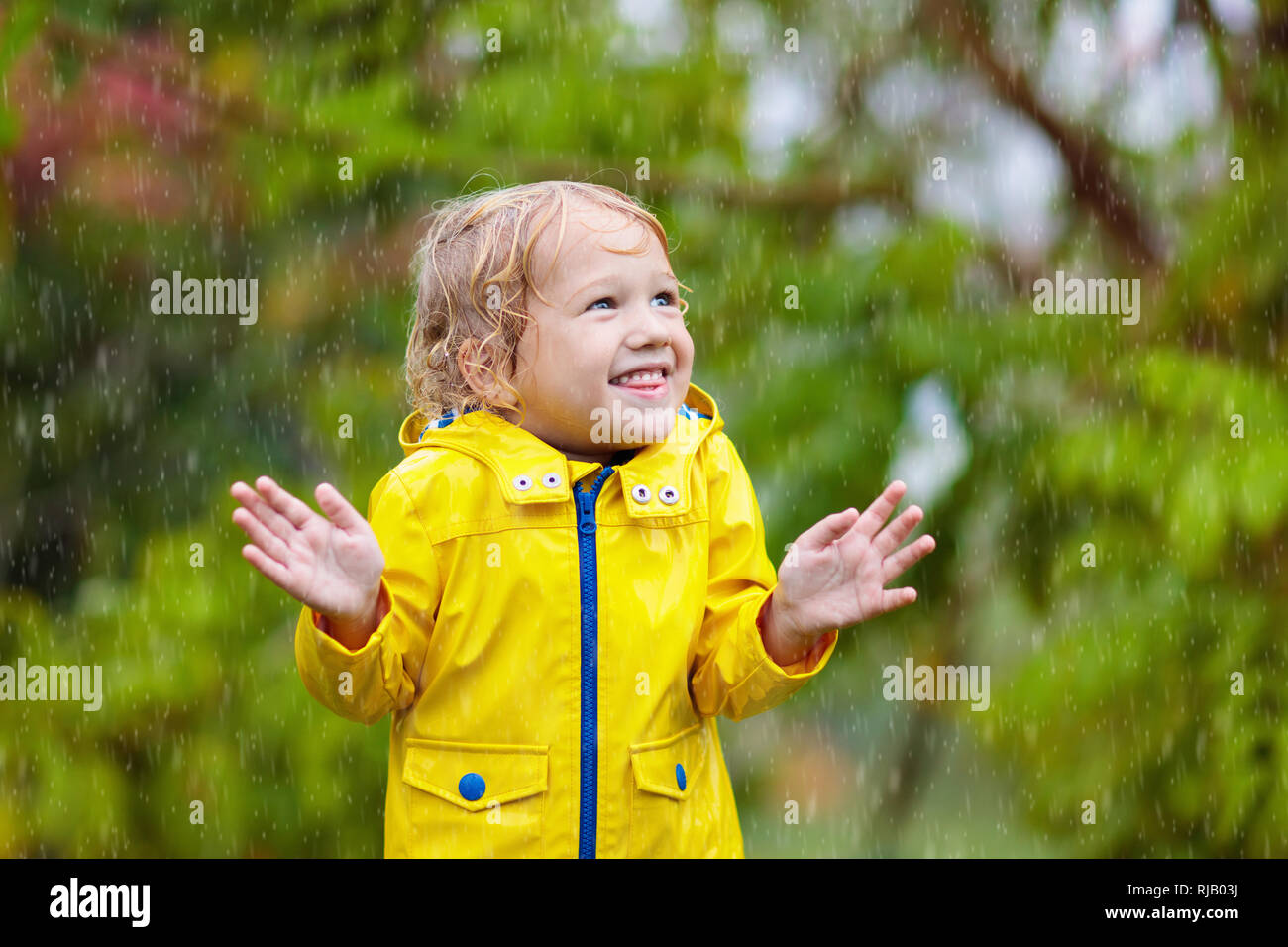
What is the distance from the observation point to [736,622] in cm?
203

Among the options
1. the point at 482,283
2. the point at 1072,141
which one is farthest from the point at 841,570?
the point at 1072,141

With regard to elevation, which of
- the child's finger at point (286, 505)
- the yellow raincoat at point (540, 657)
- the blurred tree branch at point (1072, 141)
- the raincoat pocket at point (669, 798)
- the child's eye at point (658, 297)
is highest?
the blurred tree branch at point (1072, 141)

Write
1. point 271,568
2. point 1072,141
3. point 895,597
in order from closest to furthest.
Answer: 1. point 271,568
2. point 895,597
3. point 1072,141

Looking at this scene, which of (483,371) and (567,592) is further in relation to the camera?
(483,371)

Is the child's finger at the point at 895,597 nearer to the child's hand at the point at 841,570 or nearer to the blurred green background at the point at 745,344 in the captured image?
the child's hand at the point at 841,570

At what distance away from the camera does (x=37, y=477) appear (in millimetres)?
3971

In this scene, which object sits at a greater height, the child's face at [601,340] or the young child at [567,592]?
the child's face at [601,340]

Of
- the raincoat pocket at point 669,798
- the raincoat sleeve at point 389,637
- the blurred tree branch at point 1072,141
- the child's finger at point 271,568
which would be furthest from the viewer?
the blurred tree branch at point 1072,141

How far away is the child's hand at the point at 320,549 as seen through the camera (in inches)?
69.6

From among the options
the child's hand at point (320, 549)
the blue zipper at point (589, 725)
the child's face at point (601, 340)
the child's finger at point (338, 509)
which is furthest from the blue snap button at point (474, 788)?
the child's face at point (601, 340)

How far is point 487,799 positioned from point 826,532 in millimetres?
602

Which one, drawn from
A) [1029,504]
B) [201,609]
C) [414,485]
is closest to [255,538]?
[414,485]

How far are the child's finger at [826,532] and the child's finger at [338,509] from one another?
0.61 m

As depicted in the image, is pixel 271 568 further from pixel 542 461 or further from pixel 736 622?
pixel 736 622
